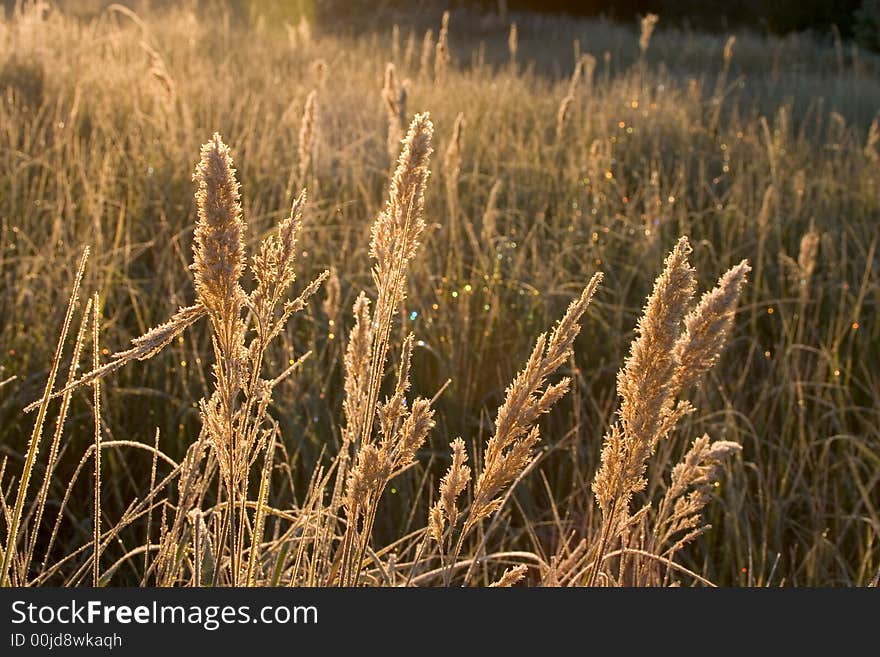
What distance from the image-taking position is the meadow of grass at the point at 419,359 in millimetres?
826

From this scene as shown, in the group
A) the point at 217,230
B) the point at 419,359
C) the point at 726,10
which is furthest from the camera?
the point at 726,10

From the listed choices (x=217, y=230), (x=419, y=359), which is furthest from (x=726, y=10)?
(x=217, y=230)

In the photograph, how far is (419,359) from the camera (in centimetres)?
230

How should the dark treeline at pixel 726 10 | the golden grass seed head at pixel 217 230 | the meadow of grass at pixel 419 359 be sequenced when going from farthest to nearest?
Answer: the dark treeline at pixel 726 10 < the meadow of grass at pixel 419 359 < the golden grass seed head at pixel 217 230

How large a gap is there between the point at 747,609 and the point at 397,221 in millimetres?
545

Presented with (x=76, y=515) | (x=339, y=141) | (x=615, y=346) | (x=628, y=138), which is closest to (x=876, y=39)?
(x=628, y=138)

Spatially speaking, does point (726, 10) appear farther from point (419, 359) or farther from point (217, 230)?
point (217, 230)

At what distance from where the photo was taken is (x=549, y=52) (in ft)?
38.0

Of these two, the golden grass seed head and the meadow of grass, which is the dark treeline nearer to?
the meadow of grass

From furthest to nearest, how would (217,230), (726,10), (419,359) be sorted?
(726,10) < (419,359) < (217,230)

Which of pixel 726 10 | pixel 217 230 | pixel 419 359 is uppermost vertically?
pixel 726 10

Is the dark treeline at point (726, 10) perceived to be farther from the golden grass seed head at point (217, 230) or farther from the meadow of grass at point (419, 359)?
the golden grass seed head at point (217, 230)

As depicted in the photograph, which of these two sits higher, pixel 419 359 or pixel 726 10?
pixel 726 10

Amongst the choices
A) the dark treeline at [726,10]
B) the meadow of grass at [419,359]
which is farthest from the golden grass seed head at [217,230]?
the dark treeline at [726,10]
